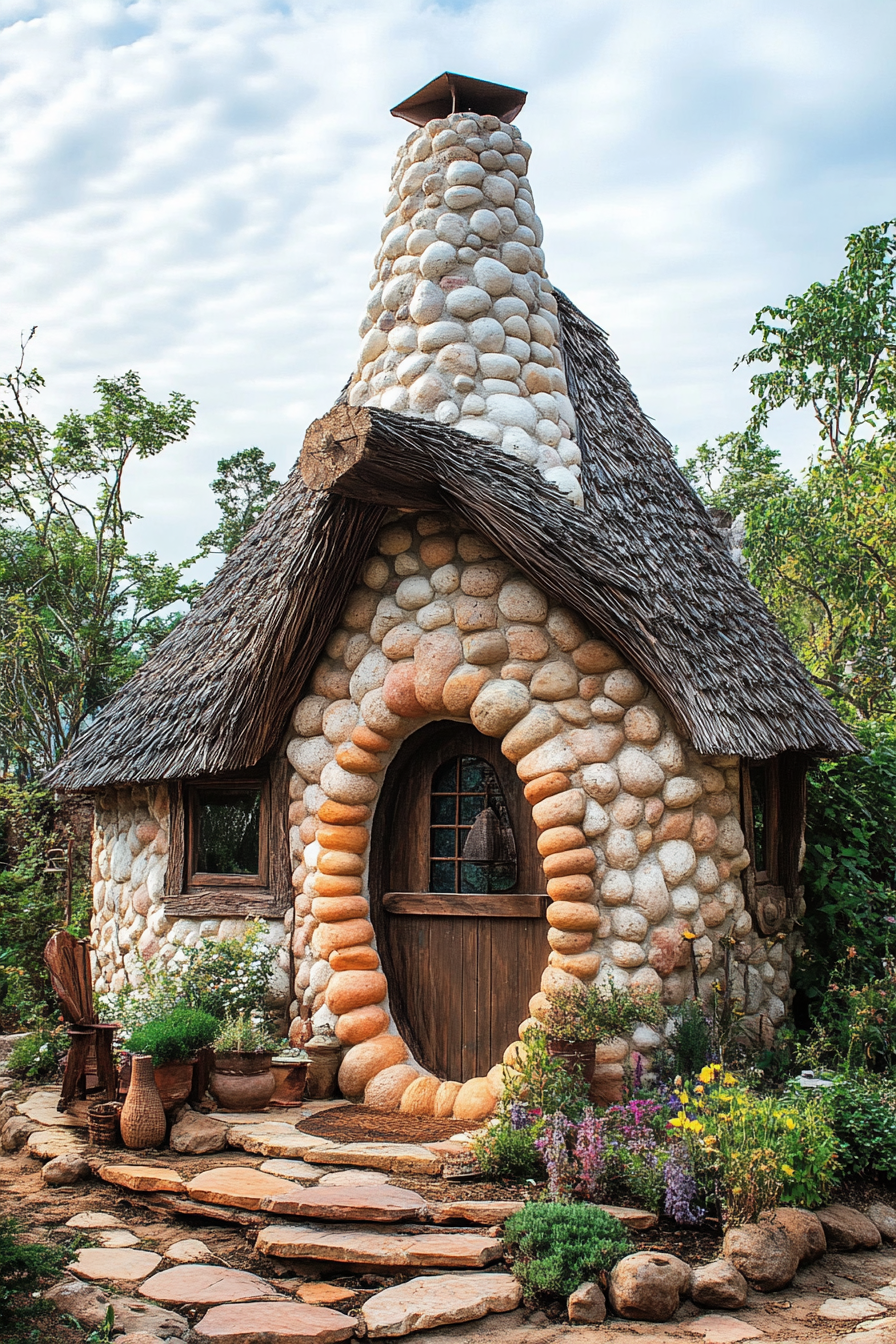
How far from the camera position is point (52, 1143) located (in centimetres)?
592

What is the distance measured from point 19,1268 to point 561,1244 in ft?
6.34

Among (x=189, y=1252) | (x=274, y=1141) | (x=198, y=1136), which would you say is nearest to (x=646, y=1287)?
(x=189, y=1252)

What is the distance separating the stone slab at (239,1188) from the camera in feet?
15.8

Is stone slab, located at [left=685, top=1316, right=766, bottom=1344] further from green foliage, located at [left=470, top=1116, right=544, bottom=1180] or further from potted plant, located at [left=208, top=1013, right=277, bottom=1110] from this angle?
potted plant, located at [left=208, top=1013, right=277, bottom=1110]

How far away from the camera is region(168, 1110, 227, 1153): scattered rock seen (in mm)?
5633

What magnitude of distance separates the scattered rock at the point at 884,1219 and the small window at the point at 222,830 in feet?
14.0

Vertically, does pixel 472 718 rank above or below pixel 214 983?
above

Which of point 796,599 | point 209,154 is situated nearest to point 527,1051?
point 209,154

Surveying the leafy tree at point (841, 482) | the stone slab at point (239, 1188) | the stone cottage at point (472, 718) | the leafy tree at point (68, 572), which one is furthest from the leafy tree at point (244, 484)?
the stone slab at point (239, 1188)

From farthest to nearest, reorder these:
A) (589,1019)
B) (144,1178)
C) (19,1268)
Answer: (589,1019) → (144,1178) → (19,1268)

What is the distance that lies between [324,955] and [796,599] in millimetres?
11674

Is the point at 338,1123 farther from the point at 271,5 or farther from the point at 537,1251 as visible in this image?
the point at 271,5

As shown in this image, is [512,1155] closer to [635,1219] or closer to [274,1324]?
[635,1219]

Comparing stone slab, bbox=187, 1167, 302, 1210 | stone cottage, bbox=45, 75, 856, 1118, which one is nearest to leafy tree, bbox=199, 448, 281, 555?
stone cottage, bbox=45, 75, 856, 1118
